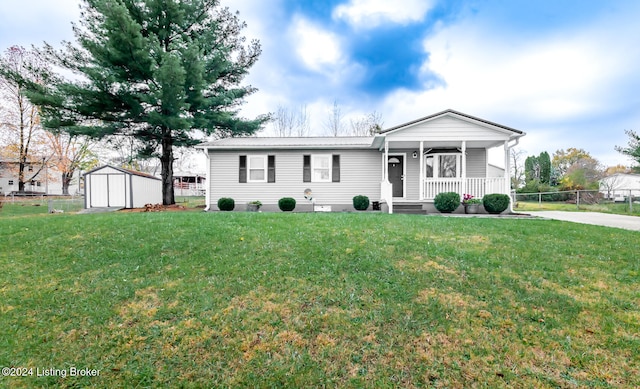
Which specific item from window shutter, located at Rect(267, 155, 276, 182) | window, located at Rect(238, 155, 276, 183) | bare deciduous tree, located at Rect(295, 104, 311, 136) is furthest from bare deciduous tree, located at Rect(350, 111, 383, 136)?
window, located at Rect(238, 155, 276, 183)

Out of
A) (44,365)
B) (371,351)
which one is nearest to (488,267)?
(371,351)

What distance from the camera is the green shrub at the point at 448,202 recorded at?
10.5m

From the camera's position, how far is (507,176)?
10789 mm

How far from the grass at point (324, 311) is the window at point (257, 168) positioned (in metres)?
7.35

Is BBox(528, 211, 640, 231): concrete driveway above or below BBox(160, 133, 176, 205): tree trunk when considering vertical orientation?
below

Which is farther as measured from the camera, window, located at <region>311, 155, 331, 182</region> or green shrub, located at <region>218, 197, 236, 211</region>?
window, located at <region>311, 155, 331, 182</region>

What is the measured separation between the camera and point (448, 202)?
413 inches

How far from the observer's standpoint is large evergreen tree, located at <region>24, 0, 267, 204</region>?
1172 centimetres

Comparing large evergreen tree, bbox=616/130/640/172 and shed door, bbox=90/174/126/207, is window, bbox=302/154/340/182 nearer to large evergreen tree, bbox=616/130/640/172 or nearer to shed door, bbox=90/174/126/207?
shed door, bbox=90/174/126/207

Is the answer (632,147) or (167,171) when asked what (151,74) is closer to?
(167,171)

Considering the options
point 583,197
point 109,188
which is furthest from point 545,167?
point 109,188

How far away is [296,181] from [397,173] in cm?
456

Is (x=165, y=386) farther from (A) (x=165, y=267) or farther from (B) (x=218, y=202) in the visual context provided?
(B) (x=218, y=202)

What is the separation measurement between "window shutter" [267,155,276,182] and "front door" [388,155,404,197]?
518cm
